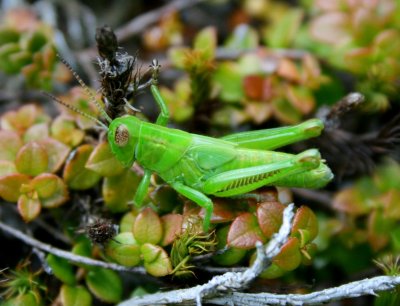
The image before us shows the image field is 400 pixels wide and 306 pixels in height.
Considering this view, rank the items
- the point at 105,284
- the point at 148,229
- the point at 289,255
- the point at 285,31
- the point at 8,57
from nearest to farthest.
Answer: the point at 289,255 → the point at 148,229 → the point at 105,284 → the point at 8,57 → the point at 285,31

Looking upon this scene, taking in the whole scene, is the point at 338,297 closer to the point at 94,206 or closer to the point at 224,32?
the point at 94,206

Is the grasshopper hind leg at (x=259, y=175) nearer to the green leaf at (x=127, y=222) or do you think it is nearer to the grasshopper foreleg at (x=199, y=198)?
the grasshopper foreleg at (x=199, y=198)

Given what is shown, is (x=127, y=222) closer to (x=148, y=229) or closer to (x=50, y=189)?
(x=148, y=229)

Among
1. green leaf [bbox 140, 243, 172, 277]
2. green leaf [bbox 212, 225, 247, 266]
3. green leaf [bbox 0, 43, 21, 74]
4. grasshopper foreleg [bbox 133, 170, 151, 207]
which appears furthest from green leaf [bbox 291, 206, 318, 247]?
green leaf [bbox 0, 43, 21, 74]

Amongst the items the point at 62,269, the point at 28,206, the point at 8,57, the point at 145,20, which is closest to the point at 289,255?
the point at 62,269

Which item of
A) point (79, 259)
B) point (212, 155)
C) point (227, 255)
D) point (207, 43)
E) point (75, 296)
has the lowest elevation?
point (75, 296)

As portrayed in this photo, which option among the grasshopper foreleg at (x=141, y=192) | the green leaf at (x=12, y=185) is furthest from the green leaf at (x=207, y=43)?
the green leaf at (x=12, y=185)
